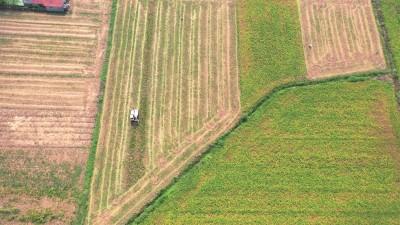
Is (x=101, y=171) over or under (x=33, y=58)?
under

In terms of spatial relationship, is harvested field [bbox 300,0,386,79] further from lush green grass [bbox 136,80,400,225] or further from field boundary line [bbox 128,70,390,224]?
lush green grass [bbox 136,80,400,225]

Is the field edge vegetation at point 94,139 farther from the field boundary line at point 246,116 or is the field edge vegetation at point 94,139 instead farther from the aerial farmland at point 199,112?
the field boundary line at point 246,116

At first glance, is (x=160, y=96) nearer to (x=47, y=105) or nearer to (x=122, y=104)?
(x=122, y=104)

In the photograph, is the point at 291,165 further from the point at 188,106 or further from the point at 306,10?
the point at 306,10

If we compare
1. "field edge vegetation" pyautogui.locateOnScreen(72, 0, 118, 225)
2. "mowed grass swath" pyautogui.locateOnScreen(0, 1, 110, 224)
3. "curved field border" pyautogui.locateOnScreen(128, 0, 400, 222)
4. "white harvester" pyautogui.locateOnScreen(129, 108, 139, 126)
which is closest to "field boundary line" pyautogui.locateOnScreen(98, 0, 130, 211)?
"field edge vegetation" pyautogui.locateOnScreen(72, 0, 118, 225)

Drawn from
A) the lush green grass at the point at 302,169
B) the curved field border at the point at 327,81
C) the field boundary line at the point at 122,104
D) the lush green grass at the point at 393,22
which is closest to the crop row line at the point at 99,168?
the field boundary line at the point at 122,104

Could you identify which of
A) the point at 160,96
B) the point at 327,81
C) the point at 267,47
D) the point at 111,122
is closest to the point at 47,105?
the point at 111,122

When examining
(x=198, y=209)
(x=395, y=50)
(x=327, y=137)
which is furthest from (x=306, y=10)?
(x=198, y=209)
